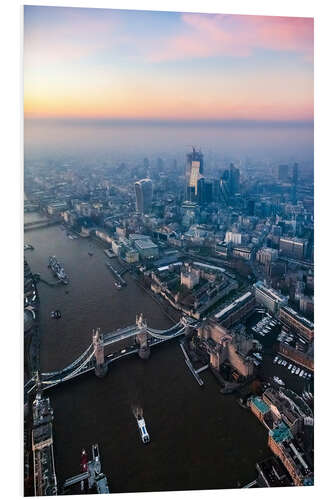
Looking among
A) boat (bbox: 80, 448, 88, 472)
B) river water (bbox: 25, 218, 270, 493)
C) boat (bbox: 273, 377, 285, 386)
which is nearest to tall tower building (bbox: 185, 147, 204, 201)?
river water (bbox: 25, 218, 270, 493)

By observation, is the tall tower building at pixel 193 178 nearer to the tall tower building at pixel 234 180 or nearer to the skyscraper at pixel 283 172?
the tall tower building at pixel 234 180

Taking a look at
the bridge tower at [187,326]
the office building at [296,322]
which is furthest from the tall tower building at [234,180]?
the bridge tower at [187,326]

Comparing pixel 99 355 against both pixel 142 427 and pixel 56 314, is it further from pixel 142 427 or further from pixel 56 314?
pixel 56 314

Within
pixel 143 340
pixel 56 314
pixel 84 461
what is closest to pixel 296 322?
pixel 143 340

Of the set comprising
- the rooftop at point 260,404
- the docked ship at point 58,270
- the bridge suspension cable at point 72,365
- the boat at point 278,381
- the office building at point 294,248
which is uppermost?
the office building at point 294,248

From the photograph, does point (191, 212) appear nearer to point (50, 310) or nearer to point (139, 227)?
point (139, 227)

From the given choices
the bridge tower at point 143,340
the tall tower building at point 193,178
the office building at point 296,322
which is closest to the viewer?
the bridge tower at point 143,340

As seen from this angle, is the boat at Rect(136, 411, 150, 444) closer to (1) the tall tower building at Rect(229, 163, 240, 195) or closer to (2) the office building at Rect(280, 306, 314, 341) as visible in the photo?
(2) the office building at Rect(280, 306, 314, 341)
